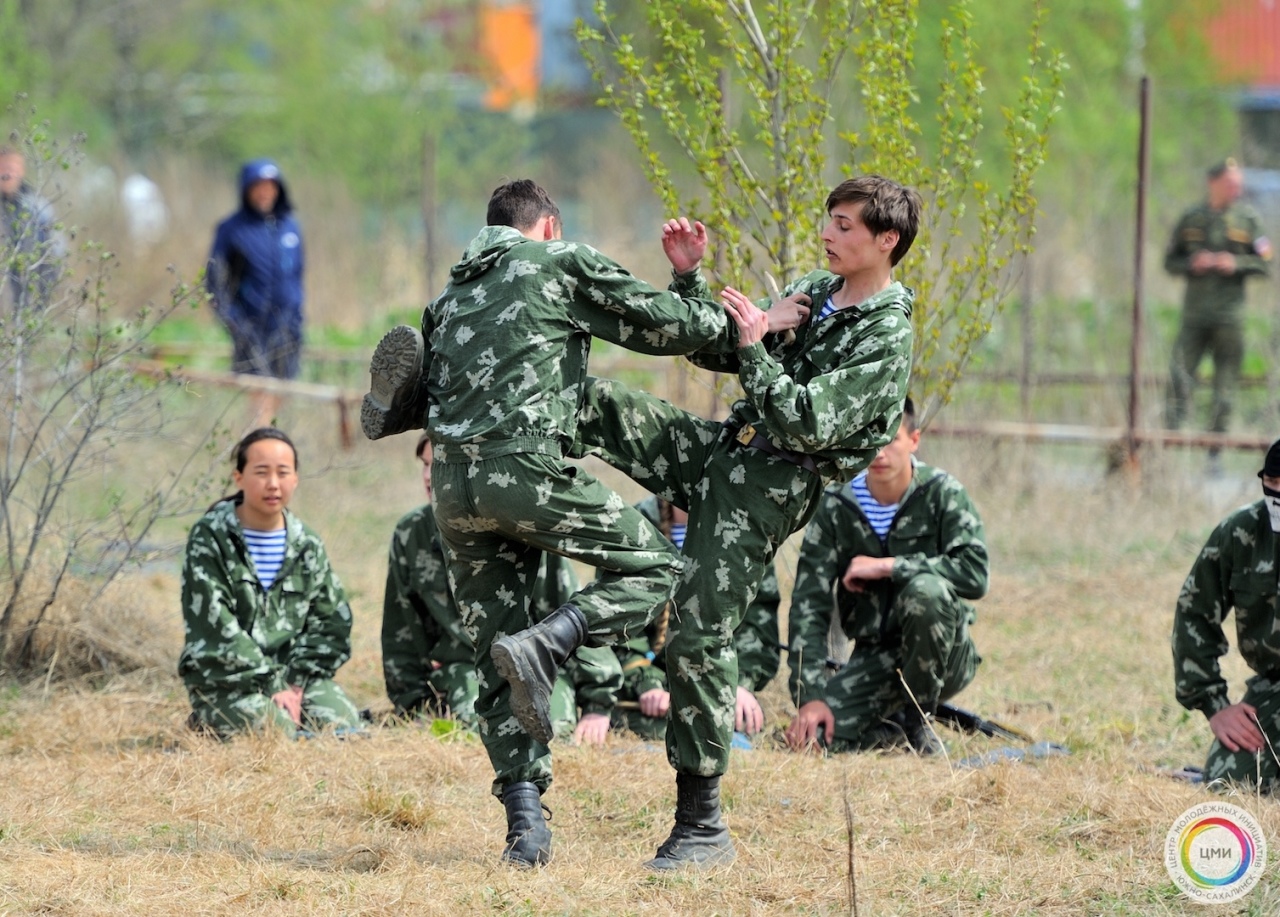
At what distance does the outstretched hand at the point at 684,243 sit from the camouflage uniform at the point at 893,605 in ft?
6.26

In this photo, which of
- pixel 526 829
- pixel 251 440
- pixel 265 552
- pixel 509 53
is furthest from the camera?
pixel 509 53

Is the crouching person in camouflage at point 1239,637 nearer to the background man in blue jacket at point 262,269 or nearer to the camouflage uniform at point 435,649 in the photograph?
the camouflage uniform at point 435,649

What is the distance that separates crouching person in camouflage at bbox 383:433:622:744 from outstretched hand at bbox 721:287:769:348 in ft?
6.40

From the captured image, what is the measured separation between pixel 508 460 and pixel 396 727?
86.2 inches

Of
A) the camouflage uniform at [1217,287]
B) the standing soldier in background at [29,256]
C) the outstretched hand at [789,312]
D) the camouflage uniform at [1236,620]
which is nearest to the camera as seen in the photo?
the outstretched hand at [789,312]

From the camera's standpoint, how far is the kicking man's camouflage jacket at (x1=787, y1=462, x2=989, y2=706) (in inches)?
235

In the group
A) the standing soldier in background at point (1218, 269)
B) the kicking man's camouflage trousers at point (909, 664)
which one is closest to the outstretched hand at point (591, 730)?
the kicking man's camouflage trousers at point (909, 664)

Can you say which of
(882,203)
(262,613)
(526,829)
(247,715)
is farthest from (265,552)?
(882,203)

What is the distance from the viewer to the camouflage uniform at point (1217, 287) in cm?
1152

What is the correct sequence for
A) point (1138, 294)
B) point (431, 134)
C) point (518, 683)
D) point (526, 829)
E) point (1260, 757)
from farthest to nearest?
point (431, 134) < point (1138, 294) < point (1260, 757) < point (526, 829) < point (518, 683)

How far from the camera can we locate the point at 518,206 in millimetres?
4492

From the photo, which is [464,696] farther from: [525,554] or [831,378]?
[831,378]

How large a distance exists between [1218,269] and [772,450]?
8049mm

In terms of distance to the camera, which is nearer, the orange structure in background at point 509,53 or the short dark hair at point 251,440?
the short dark hair at point 251,440
